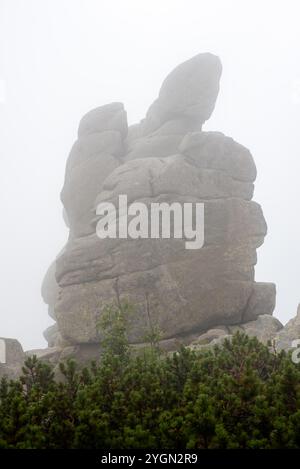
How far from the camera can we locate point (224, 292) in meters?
35.7

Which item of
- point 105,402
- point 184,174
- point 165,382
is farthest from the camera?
point 184,174

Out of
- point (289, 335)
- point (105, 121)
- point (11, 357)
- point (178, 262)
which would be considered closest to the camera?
point (289, 335)

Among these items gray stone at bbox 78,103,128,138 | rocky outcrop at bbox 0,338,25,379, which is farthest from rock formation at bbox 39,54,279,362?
gray stone at bbox 78,103,128,138

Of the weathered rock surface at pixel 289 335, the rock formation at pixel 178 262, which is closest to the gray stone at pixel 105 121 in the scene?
the rock formation at pixel 178 262

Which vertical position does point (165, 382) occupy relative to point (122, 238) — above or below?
below

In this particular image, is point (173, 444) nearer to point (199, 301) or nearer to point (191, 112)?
point (199, 301)

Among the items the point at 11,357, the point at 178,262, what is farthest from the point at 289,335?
the point at 11,357

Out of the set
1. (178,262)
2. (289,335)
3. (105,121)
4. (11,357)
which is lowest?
(11,357)

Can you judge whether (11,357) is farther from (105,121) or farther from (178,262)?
(105,121)

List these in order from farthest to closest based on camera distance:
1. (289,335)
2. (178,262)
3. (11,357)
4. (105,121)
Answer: (105,121), (178,262), (11,357), (289,335)

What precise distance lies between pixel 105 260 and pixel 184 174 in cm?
1019

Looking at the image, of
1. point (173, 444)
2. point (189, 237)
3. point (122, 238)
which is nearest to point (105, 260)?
point (122, 238)

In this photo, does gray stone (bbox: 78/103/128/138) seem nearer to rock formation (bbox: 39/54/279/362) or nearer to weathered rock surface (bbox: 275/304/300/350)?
rock formation (bbox: 39/54/279/362)

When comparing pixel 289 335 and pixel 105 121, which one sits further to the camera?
pixel 105 121
